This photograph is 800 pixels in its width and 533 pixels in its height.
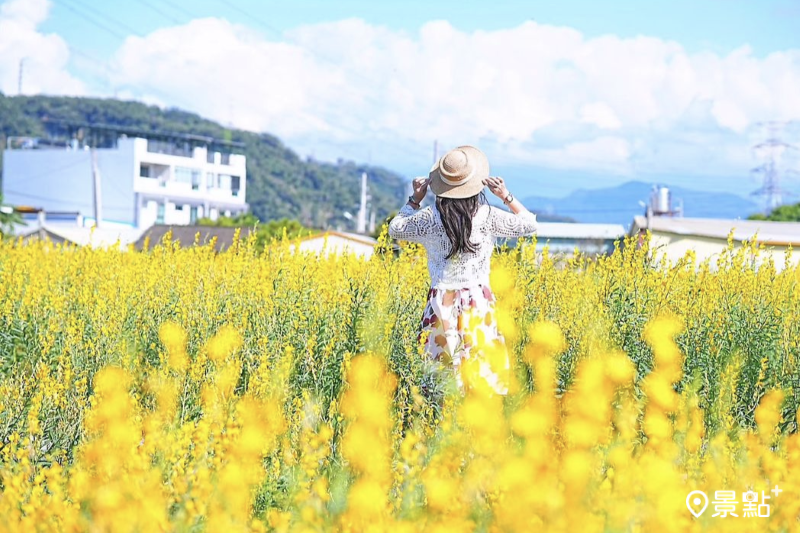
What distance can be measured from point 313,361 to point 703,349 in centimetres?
197

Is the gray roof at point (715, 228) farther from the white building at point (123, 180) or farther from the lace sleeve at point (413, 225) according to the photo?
the white building at point (123, 180)

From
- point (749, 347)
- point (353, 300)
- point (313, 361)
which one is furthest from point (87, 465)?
point (749, 347)

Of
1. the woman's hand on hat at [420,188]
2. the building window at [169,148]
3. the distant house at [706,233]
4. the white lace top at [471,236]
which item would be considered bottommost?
the white lace top at [471,236]

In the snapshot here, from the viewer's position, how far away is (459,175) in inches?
191

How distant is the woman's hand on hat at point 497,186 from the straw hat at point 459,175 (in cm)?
3

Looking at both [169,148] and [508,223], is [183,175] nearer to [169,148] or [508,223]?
[169,148]

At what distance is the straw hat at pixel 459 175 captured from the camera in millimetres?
4867

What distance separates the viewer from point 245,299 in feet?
19.6

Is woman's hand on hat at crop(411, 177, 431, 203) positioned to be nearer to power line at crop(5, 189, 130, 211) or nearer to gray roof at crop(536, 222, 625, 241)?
gray roof at crop(536, 222, 625, 241)

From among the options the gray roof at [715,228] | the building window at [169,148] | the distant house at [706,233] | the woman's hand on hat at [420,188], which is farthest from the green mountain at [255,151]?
the woman's hand on hat at [420,188]

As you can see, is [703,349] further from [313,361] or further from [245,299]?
[245,299]

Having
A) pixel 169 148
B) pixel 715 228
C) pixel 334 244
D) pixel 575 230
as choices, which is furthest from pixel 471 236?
pixel 169 148

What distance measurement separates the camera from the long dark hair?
16.0 feet

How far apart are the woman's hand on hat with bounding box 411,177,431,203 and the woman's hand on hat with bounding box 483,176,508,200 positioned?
309 mm
